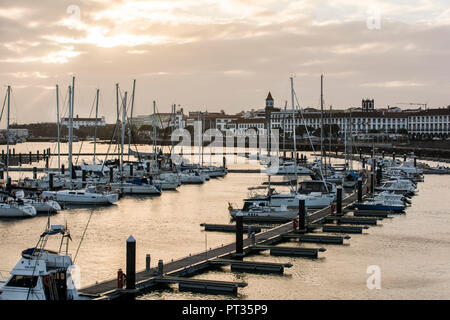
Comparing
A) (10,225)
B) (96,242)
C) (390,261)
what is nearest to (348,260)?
(390,261)

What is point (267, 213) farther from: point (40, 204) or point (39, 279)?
point (39, 279)

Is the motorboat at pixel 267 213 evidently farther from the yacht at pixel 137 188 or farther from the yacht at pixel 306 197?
the yacht at pixel 137 188

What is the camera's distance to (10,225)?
3631cm

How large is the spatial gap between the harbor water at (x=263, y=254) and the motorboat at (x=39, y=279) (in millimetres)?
3575

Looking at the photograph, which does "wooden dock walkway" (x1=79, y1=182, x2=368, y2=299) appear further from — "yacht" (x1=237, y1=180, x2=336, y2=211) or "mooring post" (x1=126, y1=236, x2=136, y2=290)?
"yacht" (x1=237, y1=180, x2=336, y2=211)

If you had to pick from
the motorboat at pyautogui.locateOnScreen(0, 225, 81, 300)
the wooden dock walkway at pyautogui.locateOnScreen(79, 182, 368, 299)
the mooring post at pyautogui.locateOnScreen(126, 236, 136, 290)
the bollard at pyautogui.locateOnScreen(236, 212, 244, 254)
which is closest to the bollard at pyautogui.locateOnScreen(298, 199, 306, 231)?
the wooden dock walkway at pyautogui.locateOnScreen(79, 182, 368, 299)

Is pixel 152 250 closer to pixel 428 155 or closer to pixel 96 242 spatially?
pixel 96 242

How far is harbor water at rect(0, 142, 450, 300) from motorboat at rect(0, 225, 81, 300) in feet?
11.7

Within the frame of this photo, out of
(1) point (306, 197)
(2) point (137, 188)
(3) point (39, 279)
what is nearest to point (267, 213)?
(1) point (306, 197)

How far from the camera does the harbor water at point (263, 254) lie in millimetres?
23266

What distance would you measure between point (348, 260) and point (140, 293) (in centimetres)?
1063

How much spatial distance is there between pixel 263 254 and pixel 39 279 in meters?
12.6

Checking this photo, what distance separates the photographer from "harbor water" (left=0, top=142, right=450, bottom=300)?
23266 millimetres

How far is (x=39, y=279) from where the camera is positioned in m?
17.3
